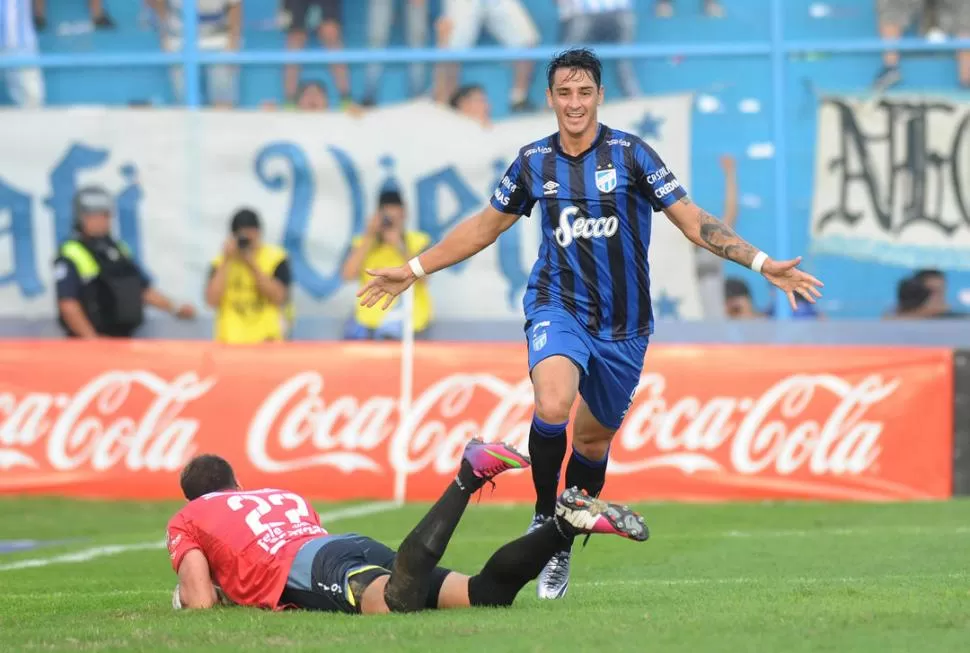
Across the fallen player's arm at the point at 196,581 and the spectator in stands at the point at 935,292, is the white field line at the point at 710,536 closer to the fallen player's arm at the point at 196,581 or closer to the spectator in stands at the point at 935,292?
A: the fallen player's arm at the point at 196,581

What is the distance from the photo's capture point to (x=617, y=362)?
7457 mm

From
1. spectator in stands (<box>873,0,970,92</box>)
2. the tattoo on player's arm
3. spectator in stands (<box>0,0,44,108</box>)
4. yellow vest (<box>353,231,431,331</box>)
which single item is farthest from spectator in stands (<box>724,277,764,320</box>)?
the tattoo on player's arm

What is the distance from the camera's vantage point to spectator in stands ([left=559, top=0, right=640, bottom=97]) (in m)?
15.0

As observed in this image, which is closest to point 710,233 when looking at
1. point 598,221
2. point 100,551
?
point 598,221

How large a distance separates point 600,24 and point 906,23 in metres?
2.85

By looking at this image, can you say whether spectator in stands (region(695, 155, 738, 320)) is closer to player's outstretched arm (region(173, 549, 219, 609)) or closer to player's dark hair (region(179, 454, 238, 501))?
player's dark hair (region(179, 454, 238, 501))

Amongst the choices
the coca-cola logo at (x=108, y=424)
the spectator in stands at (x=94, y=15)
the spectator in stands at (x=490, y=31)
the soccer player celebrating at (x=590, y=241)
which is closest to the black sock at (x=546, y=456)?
the soccer player celebrating at (x=590, y=241)

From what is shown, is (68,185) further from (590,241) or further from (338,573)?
(338,573)

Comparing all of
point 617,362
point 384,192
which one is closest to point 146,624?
Result: point 617,362

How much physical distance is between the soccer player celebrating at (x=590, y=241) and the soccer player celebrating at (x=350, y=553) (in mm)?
785

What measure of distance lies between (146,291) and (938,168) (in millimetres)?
7346

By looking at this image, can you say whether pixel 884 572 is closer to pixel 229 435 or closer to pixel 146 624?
pixel 146 624

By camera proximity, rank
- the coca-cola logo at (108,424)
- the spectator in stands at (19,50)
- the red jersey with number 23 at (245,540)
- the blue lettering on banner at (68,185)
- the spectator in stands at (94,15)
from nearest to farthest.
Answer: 1. the red jersey with number 23 at (245,540)
2. the coca-cola logo at (108,424)
3. the blue lettering on banner at (68,185)
4. the spectator in stands at (19,50)
5. the spectator in stands at (94,15)

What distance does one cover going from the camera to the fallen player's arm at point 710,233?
7230 mm
